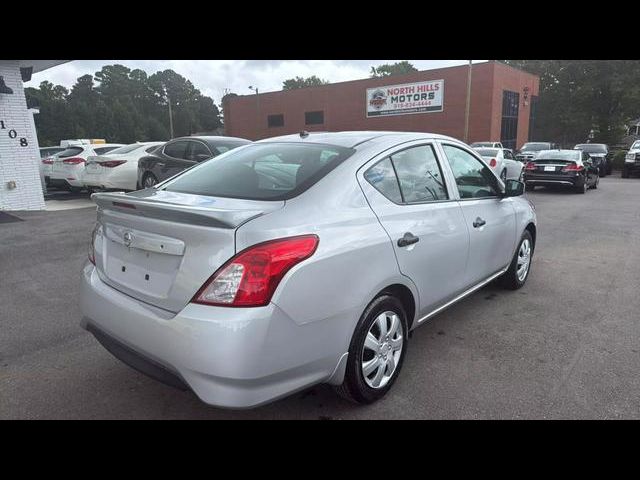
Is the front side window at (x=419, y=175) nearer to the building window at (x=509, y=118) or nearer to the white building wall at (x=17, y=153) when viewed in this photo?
the white building wall at (x=17, y=153)

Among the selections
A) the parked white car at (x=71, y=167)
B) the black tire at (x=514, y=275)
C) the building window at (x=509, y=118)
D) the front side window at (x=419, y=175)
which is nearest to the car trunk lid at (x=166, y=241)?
the front side window at (x=419, y=175)

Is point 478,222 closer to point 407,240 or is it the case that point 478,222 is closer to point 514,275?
point 407,240

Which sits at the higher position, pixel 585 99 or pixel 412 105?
pixel 585 99

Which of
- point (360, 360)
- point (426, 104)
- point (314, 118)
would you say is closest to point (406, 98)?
point (426, 104)

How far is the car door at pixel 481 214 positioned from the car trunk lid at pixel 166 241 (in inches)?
72.3

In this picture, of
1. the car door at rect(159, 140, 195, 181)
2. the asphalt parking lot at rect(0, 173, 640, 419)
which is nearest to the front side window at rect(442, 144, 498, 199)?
the asphalt parking lot at rect(0, 173, 640, 419)

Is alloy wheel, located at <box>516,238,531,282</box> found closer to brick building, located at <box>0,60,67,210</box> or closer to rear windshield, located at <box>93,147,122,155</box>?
brick building, located at <box>0,60,67,210</box>

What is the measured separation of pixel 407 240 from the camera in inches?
113

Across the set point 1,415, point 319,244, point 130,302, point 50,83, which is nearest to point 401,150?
point 319,244

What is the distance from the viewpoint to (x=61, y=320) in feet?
13.5

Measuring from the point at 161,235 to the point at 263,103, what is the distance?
43354 millimetres

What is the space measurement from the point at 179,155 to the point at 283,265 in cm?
859

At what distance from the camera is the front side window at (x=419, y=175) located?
3.14 meters
